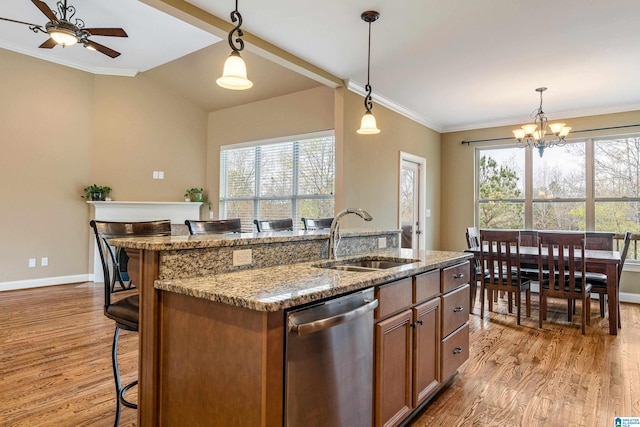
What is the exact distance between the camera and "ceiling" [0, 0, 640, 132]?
116 inches

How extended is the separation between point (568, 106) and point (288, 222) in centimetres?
440

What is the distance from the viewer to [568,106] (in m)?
5.25

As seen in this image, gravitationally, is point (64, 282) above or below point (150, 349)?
below

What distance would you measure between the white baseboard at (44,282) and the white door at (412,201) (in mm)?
5058

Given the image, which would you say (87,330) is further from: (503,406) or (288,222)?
(503,406)

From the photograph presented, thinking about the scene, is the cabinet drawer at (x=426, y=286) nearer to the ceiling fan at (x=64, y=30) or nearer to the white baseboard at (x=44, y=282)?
the ceiling fan at (x=64, y=30)

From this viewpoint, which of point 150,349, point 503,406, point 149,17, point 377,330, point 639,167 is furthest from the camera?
point 639,167

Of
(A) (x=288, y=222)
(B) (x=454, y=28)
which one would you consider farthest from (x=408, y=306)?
(B) (x=454, y=28)

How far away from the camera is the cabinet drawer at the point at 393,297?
172 cm

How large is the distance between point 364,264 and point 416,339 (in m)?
0.64

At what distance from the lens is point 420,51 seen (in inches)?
143

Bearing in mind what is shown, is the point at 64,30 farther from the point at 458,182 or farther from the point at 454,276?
the point at 458,182

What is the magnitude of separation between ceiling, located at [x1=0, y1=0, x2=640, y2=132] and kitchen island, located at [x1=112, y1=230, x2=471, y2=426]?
2160mm

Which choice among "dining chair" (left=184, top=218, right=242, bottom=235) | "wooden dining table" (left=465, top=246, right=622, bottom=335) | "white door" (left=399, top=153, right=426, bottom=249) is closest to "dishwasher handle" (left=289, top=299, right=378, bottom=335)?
"dining chair" (left=184, top=218, right=242, bottom=235)
